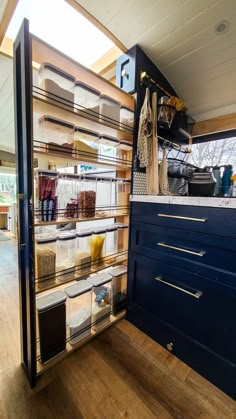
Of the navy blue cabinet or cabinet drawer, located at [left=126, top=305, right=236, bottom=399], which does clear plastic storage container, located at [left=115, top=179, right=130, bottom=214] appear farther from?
cabinet drawer, located at [left=126, top=305, right=236, bottom=399]

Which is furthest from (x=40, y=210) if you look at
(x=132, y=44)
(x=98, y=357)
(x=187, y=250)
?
(x=132, y=44)

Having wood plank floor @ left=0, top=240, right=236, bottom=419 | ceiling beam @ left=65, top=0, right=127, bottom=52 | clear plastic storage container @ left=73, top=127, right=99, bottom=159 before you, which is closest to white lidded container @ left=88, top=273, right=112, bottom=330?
wood plank floor @ left=0, top=240, right=236, bottom=419

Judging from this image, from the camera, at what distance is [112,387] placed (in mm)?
990

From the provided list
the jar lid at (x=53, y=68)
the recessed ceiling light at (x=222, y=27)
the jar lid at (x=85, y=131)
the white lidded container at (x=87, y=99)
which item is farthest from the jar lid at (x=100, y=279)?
the recessed ceiling light at (x=222, y=27)

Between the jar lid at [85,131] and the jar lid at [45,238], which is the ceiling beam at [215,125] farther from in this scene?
the jar lid at [45,238]

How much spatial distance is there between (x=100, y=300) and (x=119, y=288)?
0.24 m

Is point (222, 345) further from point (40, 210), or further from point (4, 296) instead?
point (4, 296)

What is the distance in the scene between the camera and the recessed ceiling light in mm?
1033

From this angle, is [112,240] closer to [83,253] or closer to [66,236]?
[83,253]

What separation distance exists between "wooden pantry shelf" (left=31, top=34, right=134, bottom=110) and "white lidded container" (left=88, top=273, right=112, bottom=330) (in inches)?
51.0

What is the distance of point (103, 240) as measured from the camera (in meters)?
1.39

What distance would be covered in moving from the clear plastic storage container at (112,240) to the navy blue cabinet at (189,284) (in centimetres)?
21

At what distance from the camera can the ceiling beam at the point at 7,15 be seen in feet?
3.08

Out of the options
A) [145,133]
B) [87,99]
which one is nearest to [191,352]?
[145,133]
